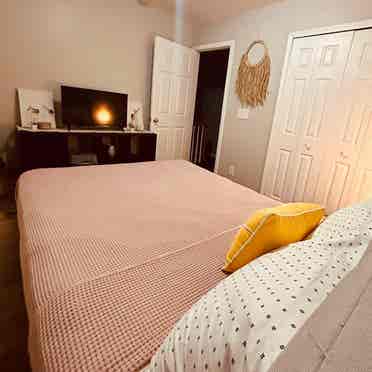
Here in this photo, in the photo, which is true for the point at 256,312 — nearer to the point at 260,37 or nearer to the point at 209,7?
the point at 260,37

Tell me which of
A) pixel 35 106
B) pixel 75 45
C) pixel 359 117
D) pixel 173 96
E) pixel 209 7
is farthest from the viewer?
pixel 173 96

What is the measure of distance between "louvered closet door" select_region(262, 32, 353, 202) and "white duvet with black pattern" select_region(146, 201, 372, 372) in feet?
7.99

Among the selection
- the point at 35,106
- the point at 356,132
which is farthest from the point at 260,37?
the point at 35,106

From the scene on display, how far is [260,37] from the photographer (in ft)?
10.6

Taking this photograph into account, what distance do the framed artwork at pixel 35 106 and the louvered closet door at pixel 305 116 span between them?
3.06 metres

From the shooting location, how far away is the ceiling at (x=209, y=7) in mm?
3158

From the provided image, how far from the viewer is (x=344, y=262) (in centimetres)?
67

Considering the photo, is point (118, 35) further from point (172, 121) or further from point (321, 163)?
point (321, 163)

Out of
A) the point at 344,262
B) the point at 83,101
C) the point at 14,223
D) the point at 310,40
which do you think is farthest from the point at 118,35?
the point at 344,262

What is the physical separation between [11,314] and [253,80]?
3.63m

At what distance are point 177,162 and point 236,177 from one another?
1.53 meters

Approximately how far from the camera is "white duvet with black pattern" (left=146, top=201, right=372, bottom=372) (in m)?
0.44

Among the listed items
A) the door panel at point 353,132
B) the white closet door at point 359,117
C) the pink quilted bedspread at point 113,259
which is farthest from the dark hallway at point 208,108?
the pink quilted bedspread at point 113,259

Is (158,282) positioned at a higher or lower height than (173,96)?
lower
